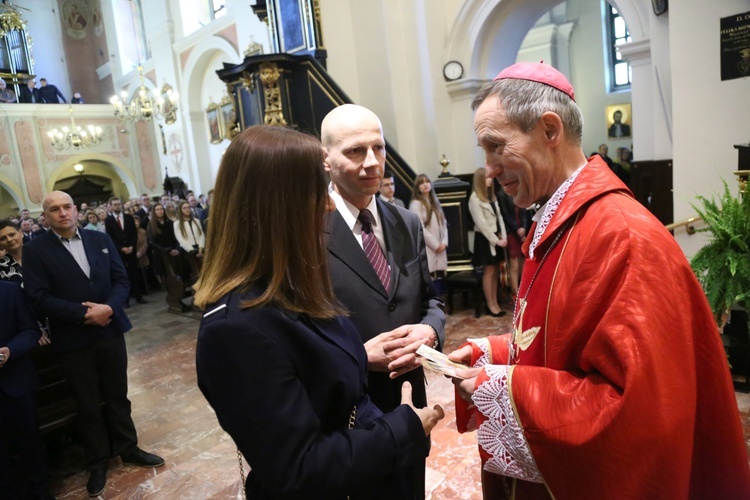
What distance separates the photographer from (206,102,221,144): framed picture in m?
14.3

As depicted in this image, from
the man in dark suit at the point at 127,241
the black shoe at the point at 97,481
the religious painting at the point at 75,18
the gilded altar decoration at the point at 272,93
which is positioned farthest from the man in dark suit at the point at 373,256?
the religious painting at the point at 75,18

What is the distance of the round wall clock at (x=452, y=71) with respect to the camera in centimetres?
795

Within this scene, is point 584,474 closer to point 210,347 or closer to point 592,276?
point 592,276

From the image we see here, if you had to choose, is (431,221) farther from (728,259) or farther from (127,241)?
(127,241)

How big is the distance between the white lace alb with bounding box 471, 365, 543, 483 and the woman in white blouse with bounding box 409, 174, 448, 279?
4192 mm

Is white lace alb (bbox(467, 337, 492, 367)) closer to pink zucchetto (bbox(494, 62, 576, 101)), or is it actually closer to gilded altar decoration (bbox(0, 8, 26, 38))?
pink zucchetto (bbox(494, 62, 576, 101))

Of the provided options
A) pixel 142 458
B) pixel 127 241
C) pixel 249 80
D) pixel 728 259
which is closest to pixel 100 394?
pixel 142 458

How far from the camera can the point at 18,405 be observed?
9.07 ft

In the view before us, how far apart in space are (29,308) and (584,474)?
3.06 metres

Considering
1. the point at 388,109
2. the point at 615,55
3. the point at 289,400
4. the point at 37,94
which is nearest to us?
the point at 289,400

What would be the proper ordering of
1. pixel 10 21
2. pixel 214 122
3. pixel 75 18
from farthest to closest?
pixel 75 18, pixel 10 21, pixel 214 122

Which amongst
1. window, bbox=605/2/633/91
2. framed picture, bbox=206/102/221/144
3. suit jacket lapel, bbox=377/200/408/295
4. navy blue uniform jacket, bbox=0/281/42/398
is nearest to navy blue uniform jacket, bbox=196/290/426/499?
suit jacket lapel, bbox=377/200/408/295

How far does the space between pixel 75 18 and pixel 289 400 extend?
2365 cm

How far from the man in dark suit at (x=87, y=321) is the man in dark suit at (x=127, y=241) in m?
5.72
